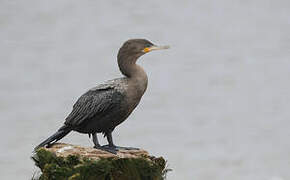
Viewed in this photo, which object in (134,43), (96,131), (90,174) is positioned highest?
(134,43)

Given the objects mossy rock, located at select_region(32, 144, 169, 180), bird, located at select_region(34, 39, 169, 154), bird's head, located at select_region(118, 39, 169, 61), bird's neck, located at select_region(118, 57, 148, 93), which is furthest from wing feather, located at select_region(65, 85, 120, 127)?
mossy rock, located at select_region(32, 144, 169, 180)

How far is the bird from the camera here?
7.95 meters

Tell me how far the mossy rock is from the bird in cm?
47

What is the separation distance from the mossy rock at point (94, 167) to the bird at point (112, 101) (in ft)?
1.56

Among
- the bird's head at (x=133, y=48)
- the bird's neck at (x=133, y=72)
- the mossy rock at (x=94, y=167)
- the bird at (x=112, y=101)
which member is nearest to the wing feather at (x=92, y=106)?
the bird at (x=112, y=101)

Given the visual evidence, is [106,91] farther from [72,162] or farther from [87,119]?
[72,162]

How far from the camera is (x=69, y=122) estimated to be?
26.3 ft

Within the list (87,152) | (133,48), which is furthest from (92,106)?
(133,48)

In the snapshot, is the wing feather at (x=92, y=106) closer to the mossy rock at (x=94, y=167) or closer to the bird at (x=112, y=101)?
the bird at (x=112, y=101)

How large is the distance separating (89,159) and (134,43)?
1572 millimetres

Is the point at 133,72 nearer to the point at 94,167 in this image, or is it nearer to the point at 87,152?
the point at 87,152

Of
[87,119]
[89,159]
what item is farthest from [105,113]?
[89,159]

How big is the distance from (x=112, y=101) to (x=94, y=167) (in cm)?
98

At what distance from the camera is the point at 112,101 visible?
26.0 ft
